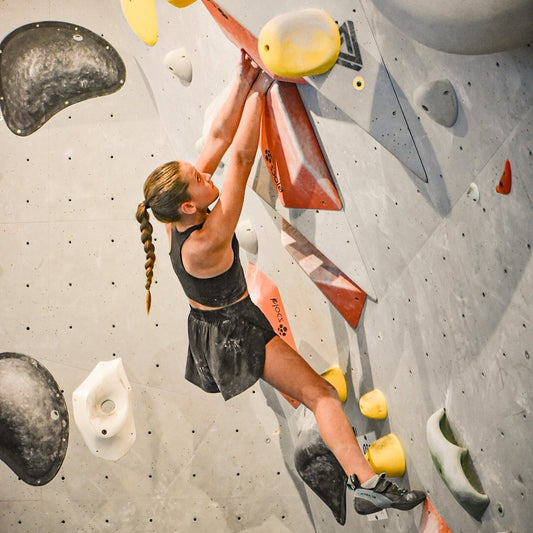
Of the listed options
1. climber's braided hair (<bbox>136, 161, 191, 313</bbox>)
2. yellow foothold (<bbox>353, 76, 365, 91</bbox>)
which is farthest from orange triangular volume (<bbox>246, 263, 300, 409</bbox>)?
yellow foothold (<bbox>353, 76, 365, 91</bbox>)

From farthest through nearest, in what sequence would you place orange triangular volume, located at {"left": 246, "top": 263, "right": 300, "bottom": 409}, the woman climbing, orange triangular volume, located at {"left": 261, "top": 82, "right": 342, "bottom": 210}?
orange triangular volume, located at {"left": 246, "top": 263, "right": 300, "bottom": 409}
orange triangular volume, located at {"left": 261, "top": 82, "right": 342, "bottom": 210}
the woman climbing

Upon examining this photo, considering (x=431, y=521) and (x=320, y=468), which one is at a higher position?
(x=431, y=521)

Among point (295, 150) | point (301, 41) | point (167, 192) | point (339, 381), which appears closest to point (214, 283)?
point (167, 192)

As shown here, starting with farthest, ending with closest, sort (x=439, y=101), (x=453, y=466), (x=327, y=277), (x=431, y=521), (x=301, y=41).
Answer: (x=327, y=277) → (x=431, y=521) → (x=453, y=466) → (x=301, y=41) → (x=439, y=101)

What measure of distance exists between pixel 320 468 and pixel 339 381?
0.42 meters

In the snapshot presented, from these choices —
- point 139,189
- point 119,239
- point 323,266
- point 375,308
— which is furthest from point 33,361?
point 375,308

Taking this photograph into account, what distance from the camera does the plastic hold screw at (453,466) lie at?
218 centimetres

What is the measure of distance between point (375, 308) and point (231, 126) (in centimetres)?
86

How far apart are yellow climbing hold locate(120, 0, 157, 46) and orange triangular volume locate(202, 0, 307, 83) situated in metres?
0.74

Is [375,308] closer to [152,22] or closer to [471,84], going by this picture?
[471,84]

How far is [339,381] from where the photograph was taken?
123 inches

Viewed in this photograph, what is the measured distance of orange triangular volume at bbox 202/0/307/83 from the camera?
236cm

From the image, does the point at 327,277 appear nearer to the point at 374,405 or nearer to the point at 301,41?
the point at 374,405

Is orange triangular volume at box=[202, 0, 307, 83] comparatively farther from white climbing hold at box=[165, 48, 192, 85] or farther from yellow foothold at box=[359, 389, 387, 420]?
yellow foothold at box=[359, 389, 387, 420]
